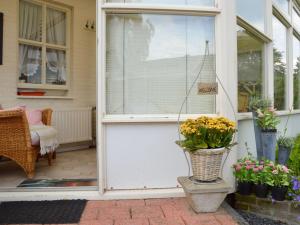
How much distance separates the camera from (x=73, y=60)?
5.54 m

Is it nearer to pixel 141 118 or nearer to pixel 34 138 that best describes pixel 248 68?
pixel 141 118

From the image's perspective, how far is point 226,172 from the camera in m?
2.96

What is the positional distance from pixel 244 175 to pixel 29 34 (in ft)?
13.3

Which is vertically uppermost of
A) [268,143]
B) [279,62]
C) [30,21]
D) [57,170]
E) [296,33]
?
[296,33]

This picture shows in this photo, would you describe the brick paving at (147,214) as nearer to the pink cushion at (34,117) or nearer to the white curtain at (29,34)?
the pink cushion at (34,117)

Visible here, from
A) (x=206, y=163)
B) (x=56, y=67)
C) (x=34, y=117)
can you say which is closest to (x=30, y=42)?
(x=56, y=67)

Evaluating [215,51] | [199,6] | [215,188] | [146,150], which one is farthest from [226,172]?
[199,6]

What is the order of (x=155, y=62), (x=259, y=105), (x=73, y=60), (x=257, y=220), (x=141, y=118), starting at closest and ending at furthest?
(x=257, y=220)
(x=141, y=118)
(x=155, y=62)
(x=259, y=105)
(x=73, y=60)

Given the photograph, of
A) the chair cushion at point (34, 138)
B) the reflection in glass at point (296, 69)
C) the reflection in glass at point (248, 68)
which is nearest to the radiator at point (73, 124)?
the chair cushion at point (34, 138)

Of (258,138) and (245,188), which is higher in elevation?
(258,138)

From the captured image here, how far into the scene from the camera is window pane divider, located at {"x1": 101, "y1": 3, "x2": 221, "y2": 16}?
2.84 m

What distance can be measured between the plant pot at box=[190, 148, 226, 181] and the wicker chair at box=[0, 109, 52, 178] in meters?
1.88

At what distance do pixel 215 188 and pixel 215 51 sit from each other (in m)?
1.33

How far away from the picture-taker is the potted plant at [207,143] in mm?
2447
